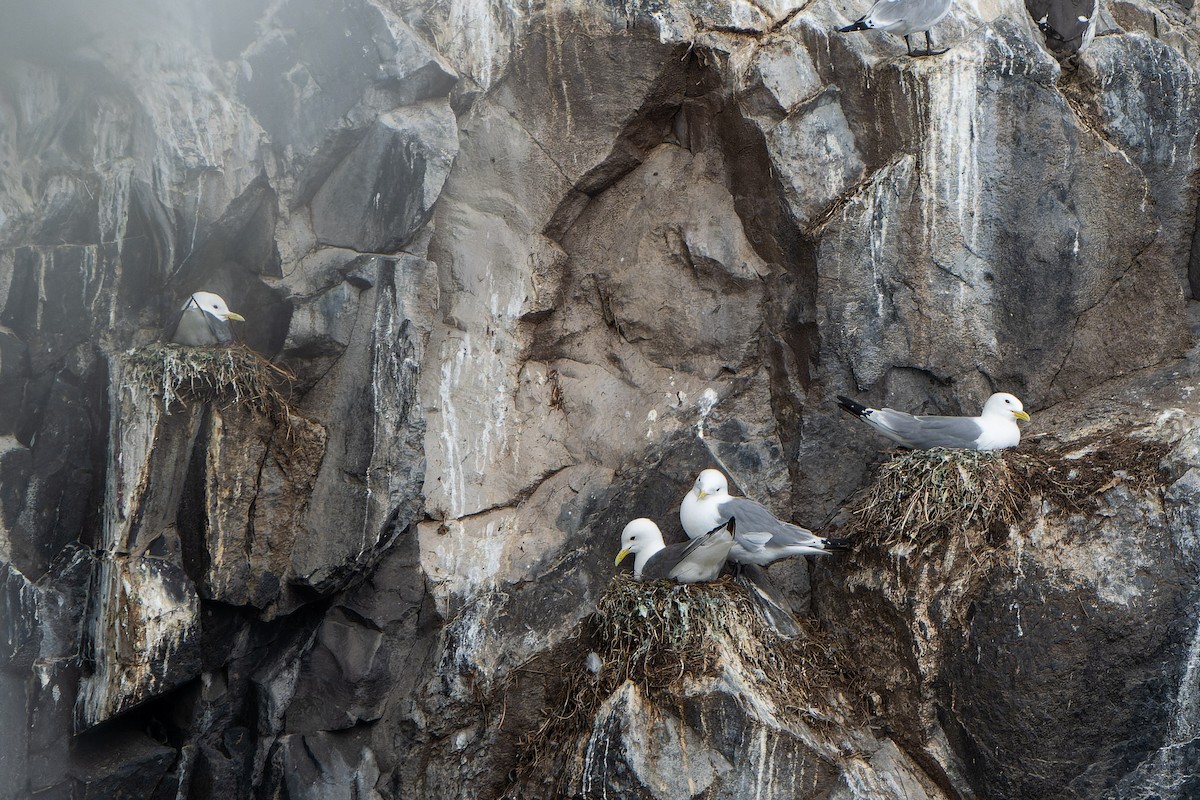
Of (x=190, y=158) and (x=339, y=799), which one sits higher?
(x=190, y=158)

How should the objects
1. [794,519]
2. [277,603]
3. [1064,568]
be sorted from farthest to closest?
[794,519]
[277,603]
[1064,568]

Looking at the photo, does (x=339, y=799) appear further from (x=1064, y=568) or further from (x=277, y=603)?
(x=1064, y=568)

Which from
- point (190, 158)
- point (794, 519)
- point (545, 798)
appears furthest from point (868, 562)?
point (190, 158)

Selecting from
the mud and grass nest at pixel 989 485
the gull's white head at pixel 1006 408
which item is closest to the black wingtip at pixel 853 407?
the mud and grass nest at pixel 989 485

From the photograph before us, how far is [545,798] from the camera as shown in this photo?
5.56m

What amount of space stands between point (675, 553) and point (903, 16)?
132 inches

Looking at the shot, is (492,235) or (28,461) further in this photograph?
(492,235)

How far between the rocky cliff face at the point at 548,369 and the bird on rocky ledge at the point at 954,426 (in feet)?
0.77

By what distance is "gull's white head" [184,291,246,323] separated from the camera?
5.82 meters

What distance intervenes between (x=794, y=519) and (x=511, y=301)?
2.23 m

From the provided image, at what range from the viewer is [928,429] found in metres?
5.87

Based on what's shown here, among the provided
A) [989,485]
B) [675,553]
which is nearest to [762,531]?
[675,553]

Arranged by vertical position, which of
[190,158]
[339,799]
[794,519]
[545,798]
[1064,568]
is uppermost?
[190,158]

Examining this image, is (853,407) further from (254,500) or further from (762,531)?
(254,500)
